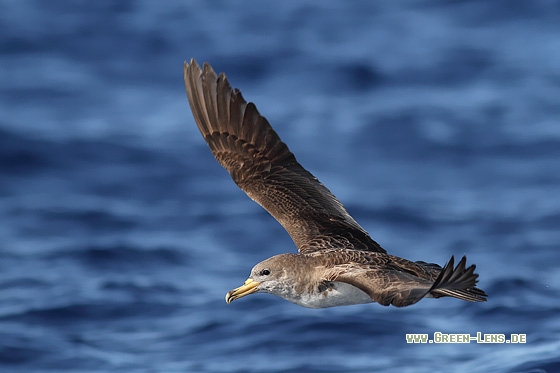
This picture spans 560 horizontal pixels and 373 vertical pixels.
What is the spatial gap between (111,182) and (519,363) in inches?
360

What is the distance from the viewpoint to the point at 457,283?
360 inches

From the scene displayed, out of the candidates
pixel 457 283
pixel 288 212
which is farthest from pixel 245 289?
pixel 457 283

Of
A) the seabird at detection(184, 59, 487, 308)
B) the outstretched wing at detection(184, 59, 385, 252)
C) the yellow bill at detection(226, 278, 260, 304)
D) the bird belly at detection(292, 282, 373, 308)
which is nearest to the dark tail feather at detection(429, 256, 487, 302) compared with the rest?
the seabird at detection(184, 59, 487, 308)

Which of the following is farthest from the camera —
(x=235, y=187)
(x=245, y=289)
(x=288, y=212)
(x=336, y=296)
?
(x=235, y=187)

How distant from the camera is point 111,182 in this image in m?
20.2

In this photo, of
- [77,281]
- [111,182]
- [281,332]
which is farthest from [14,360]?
[111,182]

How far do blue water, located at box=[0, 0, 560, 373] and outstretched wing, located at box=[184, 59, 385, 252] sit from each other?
129 inches

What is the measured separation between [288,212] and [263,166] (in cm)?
67

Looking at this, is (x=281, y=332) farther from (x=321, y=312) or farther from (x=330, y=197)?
(x=330, y=197)

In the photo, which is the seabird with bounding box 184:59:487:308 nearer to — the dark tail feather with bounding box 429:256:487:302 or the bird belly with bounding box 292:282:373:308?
the bird belly with bounding box 292:282:373:308

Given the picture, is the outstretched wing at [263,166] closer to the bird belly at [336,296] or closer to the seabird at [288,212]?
the seabird at [288,212]

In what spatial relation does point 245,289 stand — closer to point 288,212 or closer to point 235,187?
point 288,212

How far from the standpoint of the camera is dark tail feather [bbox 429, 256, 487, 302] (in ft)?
29.5

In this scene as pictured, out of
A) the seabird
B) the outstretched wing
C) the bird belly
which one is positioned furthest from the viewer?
the outstretched wing
